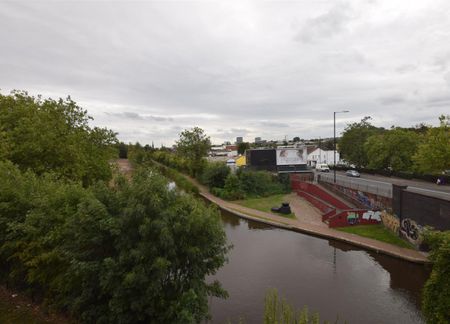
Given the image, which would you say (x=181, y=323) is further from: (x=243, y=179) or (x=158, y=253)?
(x=243, y=179)

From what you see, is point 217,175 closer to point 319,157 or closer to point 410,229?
point 410,229

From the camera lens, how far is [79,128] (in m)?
24.7

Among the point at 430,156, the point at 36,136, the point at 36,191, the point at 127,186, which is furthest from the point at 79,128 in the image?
the point at 430,156

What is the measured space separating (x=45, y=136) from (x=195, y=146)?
1407 inches

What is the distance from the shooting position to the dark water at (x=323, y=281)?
13.1 meters

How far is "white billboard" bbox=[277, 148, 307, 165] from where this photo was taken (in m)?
54.1

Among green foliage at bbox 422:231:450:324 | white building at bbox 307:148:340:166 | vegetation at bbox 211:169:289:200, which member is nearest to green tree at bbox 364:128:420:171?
vegetation at bbox 211:169:289:200

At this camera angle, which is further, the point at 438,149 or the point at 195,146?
the point at 195,146

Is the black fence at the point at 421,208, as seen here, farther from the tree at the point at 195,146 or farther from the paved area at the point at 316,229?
the tree at the point at 195,146

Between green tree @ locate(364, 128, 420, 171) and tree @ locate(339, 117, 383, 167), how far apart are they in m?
7.35

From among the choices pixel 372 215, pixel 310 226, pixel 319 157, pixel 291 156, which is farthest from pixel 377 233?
pixel 319 157

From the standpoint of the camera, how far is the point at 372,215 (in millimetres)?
24438

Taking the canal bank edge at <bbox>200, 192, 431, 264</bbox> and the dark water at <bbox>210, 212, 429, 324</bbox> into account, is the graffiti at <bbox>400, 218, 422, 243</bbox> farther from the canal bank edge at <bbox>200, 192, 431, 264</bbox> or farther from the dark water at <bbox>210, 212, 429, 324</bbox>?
the dark water at <bbox>210, 212, 429, 324</bbox>

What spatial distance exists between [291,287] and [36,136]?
1771cm
